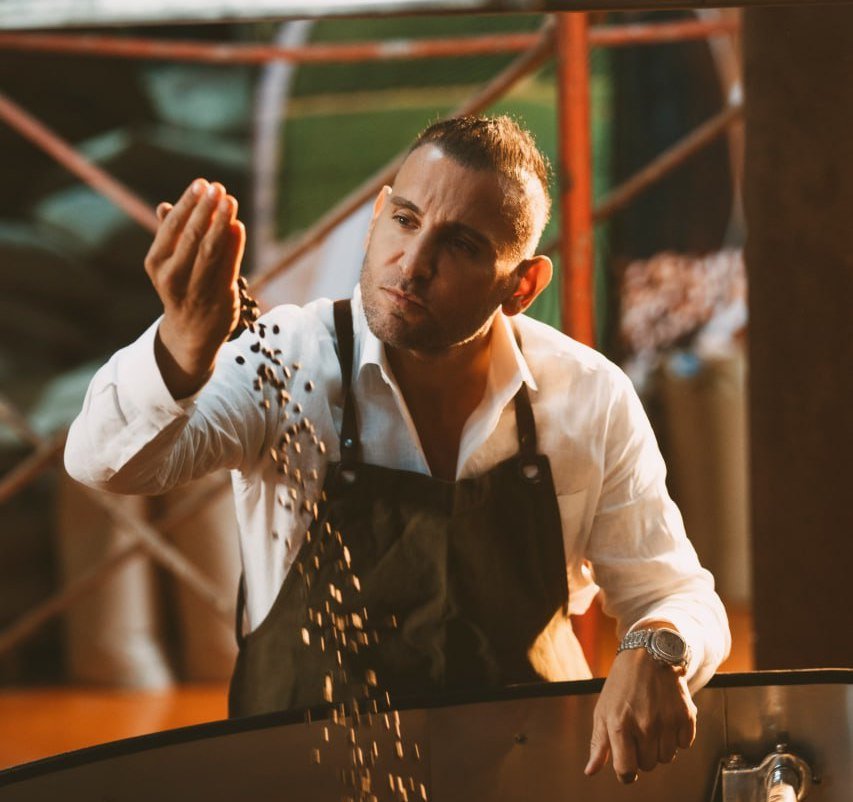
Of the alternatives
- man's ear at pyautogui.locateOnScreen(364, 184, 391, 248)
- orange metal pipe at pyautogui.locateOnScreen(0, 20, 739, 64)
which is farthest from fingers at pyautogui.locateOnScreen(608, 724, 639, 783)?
orange metal pipe at pyautogui.locateOnScreen(0, 20, 739, 64)

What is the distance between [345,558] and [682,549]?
0.25 meters

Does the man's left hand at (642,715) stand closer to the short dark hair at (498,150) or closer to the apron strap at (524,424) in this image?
the apron strap at (524,424)

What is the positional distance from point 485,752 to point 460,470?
21 cm

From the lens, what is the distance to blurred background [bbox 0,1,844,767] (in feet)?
4.99

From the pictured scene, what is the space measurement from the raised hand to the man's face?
0.37 ft

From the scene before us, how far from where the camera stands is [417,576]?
2.68 ft

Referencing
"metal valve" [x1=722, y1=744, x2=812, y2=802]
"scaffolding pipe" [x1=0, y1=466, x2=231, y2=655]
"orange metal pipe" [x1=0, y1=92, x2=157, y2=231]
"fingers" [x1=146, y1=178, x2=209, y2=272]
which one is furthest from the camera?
"scaffolding pipe" [x1=0, y1=466, x2=231, y2=655]

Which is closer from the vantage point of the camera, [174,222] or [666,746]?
[174,222]

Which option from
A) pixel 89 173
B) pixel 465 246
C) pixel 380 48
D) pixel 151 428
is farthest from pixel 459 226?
pixel 380 48

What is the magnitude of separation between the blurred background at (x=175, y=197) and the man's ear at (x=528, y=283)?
1.82ft

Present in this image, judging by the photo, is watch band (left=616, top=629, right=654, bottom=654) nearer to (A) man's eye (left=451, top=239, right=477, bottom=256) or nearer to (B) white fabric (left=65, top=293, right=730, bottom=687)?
(B) white fabric (left=65, top=293, right=730, bottom=687)

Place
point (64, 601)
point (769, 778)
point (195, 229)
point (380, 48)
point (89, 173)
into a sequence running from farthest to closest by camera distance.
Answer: point (64, 601)
point (380, 48)
point (89, 173)
point (769, 778)
point (195, 229)

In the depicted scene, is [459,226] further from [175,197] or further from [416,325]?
[175,197]

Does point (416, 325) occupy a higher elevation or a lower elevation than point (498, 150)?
lower
